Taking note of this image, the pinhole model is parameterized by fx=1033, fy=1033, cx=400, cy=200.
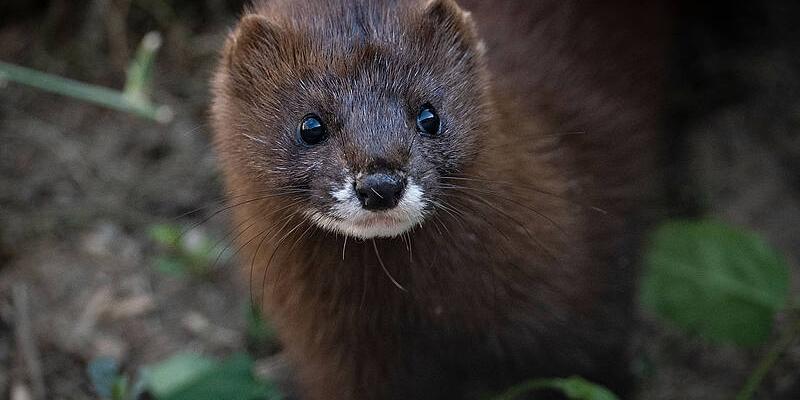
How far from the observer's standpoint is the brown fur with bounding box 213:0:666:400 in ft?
7.28

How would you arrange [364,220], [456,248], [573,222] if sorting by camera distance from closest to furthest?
[364,220] < [456,248] < [573,222]

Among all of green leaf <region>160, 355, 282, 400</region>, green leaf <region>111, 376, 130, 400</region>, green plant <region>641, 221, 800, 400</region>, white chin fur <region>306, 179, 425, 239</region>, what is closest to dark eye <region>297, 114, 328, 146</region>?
white chin fur <region>306, 179, 425, 239</region>

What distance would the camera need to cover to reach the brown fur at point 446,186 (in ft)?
7.28

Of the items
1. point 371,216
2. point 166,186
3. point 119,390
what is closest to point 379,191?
point 371,216

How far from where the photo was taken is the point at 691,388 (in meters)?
3.43

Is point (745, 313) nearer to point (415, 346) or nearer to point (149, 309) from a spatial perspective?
point (415, 346)

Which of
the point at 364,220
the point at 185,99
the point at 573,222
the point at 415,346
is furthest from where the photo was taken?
the point at 185,99

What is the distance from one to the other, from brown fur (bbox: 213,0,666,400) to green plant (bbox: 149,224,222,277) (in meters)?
0.71

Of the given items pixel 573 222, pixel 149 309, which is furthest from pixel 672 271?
pixel 149 309

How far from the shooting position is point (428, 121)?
222 centimetres

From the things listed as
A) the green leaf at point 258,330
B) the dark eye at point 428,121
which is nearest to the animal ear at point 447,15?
the dark eye at point 428,121

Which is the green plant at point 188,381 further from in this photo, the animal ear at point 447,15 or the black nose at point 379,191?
the animal ear at point 447,15

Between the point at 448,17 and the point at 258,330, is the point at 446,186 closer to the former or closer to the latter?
the point at 448,17

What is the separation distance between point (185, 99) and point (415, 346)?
1.79 metres
